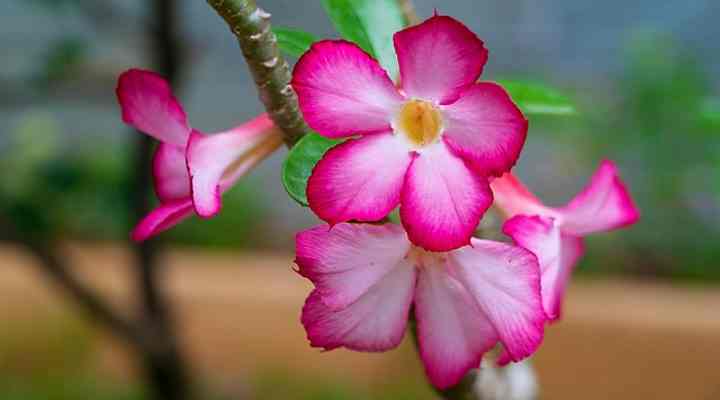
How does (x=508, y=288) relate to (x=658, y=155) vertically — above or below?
above

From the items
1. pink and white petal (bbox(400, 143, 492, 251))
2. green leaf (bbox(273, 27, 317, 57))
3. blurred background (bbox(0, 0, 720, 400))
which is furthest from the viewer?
blurred background (bbox(0, 0, 720, 400))

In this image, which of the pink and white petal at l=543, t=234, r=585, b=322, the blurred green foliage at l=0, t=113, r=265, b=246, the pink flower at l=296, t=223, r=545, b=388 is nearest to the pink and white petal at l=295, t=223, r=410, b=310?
the pink flower at l=296, t=223, r=545, b=388

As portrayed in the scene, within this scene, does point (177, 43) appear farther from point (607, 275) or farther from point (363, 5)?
point (607, 275)

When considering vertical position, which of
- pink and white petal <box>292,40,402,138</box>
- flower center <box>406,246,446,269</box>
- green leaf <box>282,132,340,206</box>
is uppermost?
pink and white petal <box>292,40,402,138</box>

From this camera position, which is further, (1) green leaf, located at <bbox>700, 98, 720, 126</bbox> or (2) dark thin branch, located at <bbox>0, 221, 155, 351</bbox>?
(2) dark thin branch, located at <bbox>0, 221, 155, 351</bbox>

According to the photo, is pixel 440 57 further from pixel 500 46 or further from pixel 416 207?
pixel 500 46

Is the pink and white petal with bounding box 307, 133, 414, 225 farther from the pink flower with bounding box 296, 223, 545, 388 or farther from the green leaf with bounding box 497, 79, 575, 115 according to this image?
the green leaf with bounding box 497, 79, 575, 115

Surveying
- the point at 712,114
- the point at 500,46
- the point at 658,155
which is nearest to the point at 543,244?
→ the point at 712,114

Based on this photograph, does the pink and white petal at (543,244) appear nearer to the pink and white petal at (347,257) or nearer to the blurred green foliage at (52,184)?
the pink and white petal at (347,257)
